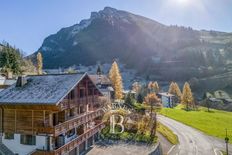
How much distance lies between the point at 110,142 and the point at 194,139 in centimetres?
2224

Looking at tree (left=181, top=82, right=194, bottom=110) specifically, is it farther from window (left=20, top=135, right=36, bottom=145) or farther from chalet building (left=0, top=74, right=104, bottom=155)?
window (left=20, top=135, right=36, bottom=145)

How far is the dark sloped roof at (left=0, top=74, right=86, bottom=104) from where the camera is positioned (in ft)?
101

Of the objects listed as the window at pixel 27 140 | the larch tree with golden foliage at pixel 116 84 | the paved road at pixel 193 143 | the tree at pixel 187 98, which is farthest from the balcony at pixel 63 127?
the tree at pixel 187 98

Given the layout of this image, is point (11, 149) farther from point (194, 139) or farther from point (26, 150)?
point (194, 139)

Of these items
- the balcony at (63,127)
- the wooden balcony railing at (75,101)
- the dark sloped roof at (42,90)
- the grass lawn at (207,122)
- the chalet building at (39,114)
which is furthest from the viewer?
the grass lawn at (207,122)

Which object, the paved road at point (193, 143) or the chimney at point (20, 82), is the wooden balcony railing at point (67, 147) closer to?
the chimney at point (20, 82)

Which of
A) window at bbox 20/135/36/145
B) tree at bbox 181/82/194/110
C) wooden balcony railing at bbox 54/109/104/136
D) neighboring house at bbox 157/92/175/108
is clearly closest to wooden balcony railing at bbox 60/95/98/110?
wooden balcony railing at bbox 54/109/104/136

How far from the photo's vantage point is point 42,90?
32.7 meters

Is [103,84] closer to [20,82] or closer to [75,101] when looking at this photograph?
[75,101]

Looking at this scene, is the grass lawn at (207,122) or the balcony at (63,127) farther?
the grass lawn at (207,122)

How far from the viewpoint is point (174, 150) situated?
162ft

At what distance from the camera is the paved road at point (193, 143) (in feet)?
162

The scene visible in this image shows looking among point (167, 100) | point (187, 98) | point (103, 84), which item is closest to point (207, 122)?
point (187, 98)

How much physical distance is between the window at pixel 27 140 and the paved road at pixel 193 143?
83.6 feet
